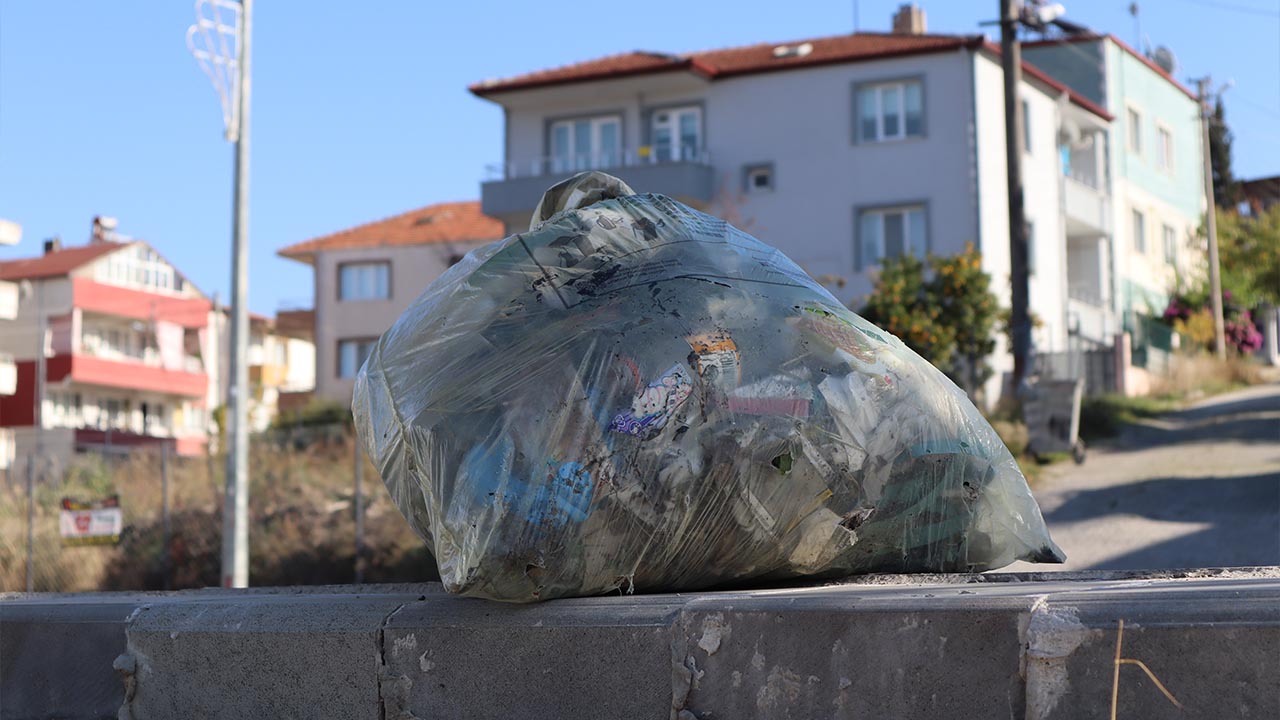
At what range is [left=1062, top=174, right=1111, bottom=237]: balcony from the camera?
29281 millimetres

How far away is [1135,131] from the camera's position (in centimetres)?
3428

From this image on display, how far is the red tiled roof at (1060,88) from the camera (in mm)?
26750

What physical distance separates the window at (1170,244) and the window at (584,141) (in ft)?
49.7

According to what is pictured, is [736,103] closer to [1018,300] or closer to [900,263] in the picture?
[900,263]

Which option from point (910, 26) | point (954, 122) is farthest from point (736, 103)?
point (910, 26)

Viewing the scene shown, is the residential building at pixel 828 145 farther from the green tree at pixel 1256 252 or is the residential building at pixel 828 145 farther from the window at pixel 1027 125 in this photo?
the green tree at pixel 1256 252

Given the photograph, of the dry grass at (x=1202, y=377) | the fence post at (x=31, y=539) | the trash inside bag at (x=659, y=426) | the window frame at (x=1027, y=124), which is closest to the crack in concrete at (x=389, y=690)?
the trash inside bag at (x=659, y=426)

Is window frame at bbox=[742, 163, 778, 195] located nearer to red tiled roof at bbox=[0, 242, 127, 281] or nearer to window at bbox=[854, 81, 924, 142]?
window at bbox=[854, 81, 924, 142]

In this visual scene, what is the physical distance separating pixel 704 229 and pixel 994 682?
1.75 m

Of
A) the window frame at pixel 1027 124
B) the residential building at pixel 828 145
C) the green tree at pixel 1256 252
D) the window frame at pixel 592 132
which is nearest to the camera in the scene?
the residential building at pixel 828 145

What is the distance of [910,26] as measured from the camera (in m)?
32.4

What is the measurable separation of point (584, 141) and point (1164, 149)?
632 inches

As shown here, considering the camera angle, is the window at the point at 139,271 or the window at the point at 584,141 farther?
the window at the point at 139,271

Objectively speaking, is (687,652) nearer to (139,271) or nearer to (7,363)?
(7,363)
